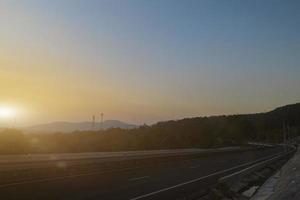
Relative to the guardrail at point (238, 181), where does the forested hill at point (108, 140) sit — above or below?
above

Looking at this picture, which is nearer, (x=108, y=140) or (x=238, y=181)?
(x=238, y=181)

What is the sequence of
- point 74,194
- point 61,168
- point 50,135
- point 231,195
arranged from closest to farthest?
1. point 74,194
2. point 231,195
3. point 61,168
4. point 50,135

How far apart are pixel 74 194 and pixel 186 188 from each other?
19.0ft

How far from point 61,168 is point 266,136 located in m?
174

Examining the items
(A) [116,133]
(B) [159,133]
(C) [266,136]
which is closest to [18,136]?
(A) [116,133]

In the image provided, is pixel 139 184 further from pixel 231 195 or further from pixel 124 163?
pixel 124 163

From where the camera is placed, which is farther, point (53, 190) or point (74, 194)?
point (53, 190)

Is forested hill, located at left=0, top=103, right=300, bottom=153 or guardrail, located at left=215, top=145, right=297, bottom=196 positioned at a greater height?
forested hill, located at left=0, top=103, right=300, bottom=153

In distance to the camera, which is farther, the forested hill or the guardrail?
the forested hill

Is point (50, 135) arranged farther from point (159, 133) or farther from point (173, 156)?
point (159, 133)

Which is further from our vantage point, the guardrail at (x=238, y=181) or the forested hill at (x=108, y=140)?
the forested hill at (x=108, y=140)

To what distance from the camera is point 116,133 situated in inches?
3246

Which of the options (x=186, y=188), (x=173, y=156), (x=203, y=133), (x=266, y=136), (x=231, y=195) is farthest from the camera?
(x=266, y=136)

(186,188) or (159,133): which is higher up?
(159,133)
